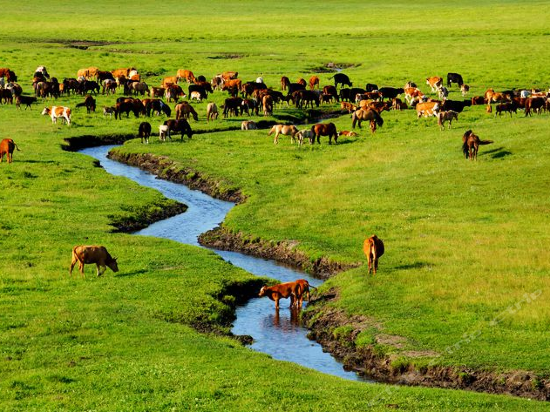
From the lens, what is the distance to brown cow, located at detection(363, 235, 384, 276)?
27.5 meters

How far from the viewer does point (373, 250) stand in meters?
27.6

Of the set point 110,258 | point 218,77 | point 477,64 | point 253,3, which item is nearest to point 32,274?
point 110,258

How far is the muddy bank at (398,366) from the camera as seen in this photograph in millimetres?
20422

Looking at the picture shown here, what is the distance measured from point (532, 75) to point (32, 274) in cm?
5333

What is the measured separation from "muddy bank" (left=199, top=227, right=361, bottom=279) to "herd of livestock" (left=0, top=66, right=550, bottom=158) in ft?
49.2

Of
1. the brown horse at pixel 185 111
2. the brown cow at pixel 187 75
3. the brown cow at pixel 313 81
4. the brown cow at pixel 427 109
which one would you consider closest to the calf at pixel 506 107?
the brown cow at pixel 427 109

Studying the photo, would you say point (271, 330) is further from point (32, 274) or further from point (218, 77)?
point (218, 77)

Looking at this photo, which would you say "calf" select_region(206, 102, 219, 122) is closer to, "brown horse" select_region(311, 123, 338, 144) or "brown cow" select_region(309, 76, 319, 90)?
"brown horse" select_region(311, 123, 338, 144)

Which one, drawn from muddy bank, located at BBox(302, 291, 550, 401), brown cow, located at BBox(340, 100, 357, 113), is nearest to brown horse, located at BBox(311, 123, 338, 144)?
brown cow, located at BBox(340, 100, 357, 113)

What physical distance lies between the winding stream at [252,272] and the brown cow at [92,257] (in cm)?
410

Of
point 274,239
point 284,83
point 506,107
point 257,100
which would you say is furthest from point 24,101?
point 274,239

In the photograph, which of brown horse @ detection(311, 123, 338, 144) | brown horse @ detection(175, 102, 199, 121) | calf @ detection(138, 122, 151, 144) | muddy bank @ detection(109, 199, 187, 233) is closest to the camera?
muddy bank @ detection(109, 199, 187, 233)

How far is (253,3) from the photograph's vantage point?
172 metres

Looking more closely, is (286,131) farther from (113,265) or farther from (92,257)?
(92,257)
